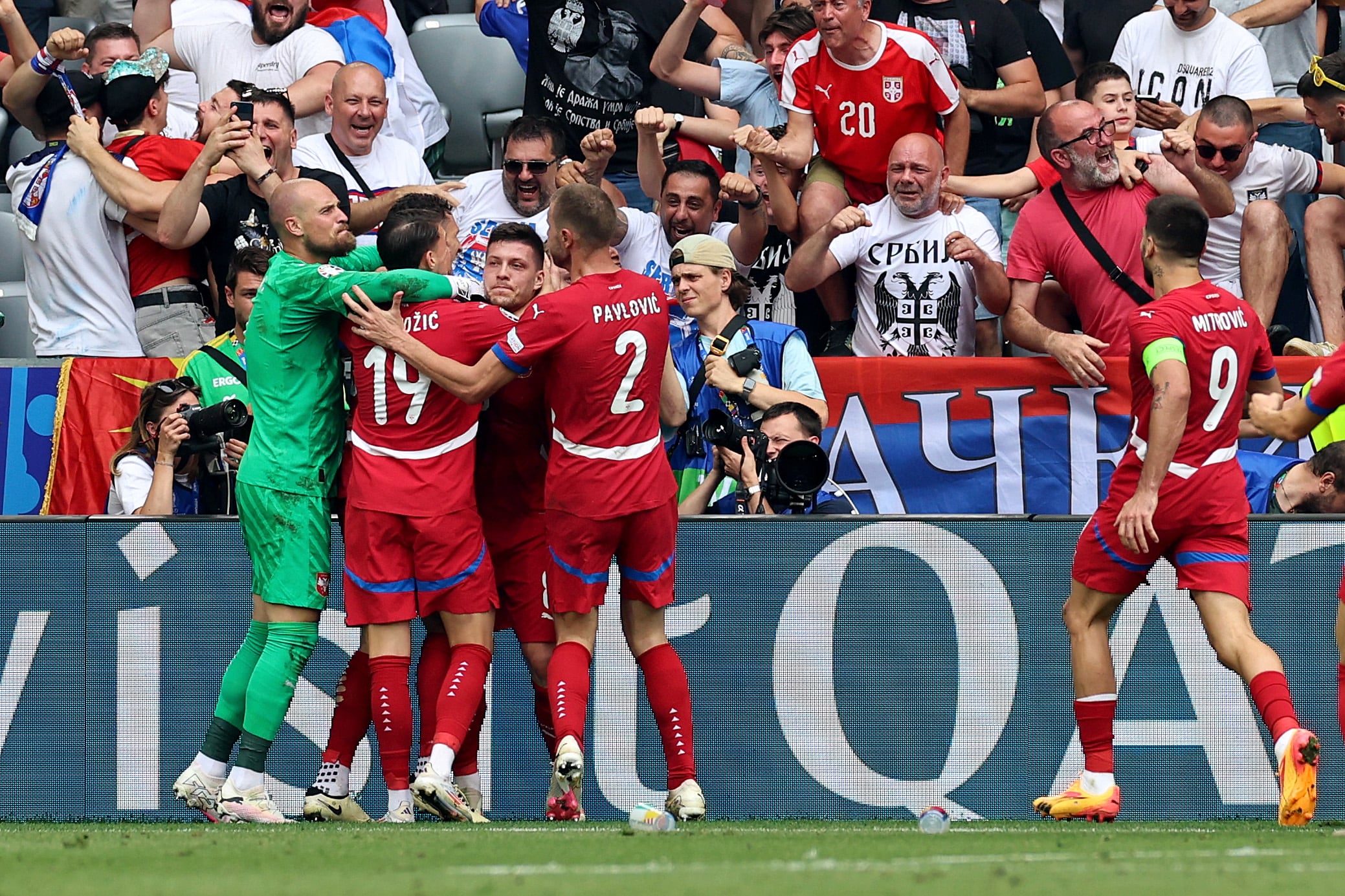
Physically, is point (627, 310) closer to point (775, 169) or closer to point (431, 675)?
point (431, 675)

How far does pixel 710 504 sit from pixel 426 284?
1.98m

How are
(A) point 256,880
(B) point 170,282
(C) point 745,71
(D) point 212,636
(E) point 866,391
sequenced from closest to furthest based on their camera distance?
1. (A) point 256,880
2. (D) point 212,636
3. (E) point 866,391
4. (B) point 170,282
5. (C) point 745,71

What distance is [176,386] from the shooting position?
7512 mm

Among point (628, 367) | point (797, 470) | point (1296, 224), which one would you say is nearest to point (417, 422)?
point (628, 367)

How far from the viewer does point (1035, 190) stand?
30.6 ft

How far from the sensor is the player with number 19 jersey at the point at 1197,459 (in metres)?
6.18

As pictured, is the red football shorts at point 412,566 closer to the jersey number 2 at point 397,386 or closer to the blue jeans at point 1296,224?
the jersey number 2 at point 397,386

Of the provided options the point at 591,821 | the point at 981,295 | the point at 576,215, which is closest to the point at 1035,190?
the point at 981,295

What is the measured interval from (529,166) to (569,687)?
373cm

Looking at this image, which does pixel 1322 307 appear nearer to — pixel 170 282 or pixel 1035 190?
pixel 1035 190

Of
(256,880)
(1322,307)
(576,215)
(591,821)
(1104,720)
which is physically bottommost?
(591,821)

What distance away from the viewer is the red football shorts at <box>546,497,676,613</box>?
6441 mm

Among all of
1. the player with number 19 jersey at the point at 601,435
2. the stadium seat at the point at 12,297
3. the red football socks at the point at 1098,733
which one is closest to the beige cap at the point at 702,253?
the player with number 19 jersey at the point at 601,435

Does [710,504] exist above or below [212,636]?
above
